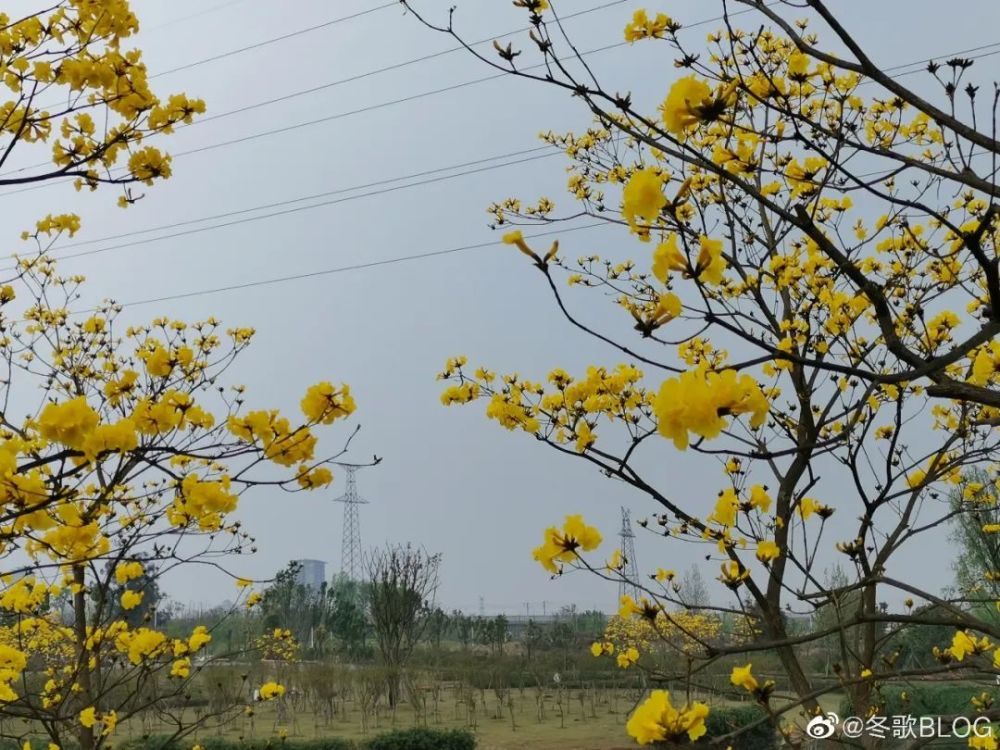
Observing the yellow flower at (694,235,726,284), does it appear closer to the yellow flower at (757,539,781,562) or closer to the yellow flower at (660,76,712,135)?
the yellow flower at (660,76,712,135)

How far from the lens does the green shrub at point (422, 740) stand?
7832 millimetres

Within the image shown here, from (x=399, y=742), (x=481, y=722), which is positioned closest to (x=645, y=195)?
(x=399, y=742)

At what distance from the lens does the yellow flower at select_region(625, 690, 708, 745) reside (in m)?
0.94

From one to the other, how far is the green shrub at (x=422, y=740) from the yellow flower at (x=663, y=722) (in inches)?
301

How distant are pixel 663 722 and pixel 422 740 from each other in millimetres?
7707

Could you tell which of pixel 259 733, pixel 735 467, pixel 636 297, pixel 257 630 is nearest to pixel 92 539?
pixel 735 467

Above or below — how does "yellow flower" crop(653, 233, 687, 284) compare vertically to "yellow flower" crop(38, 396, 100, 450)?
above

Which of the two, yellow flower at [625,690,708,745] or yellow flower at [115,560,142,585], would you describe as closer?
yellow flower at [625,690,708,745]

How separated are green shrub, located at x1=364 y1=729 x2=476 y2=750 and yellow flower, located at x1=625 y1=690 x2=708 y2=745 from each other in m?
7.64

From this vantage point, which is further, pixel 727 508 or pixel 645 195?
pixel 727 508

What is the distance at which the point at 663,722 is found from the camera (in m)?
0.95

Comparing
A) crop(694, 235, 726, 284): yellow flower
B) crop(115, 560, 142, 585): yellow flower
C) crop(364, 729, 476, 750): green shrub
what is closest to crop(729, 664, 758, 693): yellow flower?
crop(694, 235, 726, 284): yellow flower

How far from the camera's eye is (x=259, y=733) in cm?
1057

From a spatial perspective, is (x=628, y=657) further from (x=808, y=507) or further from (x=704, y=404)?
(x=704, y=404)
